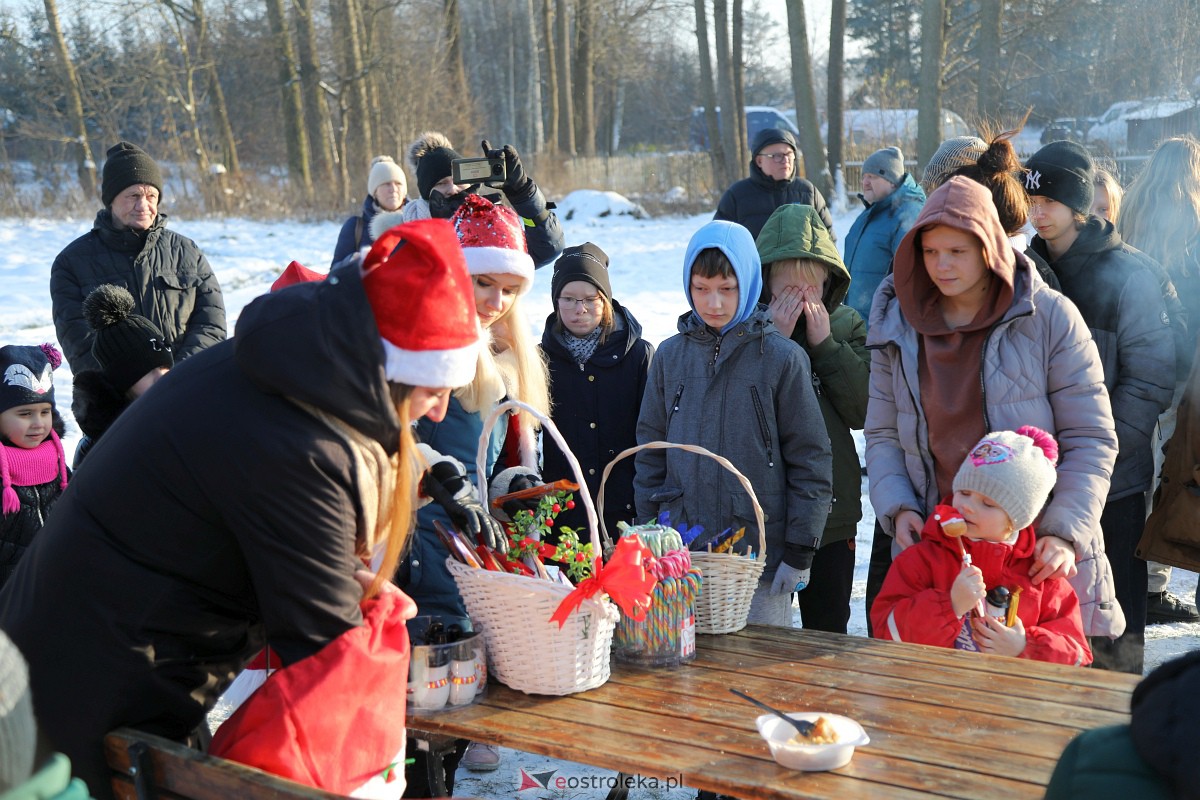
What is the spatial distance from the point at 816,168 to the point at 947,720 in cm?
1572

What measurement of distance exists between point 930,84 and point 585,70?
51.7 feet

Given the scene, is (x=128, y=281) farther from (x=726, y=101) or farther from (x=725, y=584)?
(x=726, y=101)

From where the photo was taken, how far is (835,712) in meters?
2.16

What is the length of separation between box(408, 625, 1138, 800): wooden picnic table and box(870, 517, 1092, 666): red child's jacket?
179 mm

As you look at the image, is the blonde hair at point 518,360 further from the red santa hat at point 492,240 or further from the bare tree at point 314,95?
the bare tree at point 314,95

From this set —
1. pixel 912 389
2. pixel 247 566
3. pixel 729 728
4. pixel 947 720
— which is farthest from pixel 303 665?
pixel 912 389

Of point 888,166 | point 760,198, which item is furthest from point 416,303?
point 760,198

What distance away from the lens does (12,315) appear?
1002cm

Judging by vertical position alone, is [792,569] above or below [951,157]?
below

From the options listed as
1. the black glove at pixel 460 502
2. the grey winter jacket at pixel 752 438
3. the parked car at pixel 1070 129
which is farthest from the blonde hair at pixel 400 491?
the parked car at pixel 1070 129

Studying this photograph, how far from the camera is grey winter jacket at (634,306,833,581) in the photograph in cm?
315

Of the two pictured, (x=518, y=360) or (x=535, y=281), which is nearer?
(x=518, y=360)

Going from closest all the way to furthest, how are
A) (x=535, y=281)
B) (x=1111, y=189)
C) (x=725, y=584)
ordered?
(x=725, y=584), (x=1111, y=189), (x=535, y=281)
